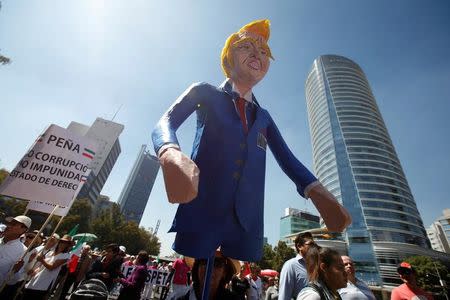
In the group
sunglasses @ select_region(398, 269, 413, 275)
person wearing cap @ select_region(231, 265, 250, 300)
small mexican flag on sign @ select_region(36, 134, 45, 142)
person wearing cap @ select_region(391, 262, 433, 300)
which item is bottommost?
person wearing cap @ select_region(231, 265, 250, 300)

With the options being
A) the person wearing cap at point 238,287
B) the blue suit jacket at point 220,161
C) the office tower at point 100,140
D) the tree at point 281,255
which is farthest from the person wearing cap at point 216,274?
the office tower at point 100,140

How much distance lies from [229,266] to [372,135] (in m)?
81.8

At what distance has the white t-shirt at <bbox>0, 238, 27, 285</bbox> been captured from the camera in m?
3.54

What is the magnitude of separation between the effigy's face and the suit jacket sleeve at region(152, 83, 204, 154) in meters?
0.35

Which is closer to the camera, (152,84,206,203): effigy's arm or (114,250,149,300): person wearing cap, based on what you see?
(152,84,206,203): effigy's arm

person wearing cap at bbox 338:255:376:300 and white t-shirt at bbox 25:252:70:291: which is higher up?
person wearing cap at bbox 338:255:376:300

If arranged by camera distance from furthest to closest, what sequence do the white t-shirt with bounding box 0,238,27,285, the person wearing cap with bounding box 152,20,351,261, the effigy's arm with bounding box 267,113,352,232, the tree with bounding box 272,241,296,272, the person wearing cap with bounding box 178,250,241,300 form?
the tree with bounding box 272,241,296,272 → the white t-shirt with bounding box 0,238,27,285 → the effigy's arm with bounding box 267,113,352,232 → the person wearing cap with bounding box 178,250,241,300 → the person wearing cap with bounding box 152,20,351,261

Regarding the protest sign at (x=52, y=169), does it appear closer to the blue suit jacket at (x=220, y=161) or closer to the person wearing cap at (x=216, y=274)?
the person wearing cap at (x=216, y=274)

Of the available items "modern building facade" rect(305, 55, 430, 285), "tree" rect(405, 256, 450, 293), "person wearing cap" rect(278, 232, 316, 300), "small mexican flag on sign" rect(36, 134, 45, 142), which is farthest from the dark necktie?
"modern building facade" rect(305, 55, 430, 285)

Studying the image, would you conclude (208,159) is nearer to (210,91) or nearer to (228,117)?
(228,117)

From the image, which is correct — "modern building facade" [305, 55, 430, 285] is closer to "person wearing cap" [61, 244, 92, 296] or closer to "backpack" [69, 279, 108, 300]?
"person wearing cap" [61, 244, 92, 296]

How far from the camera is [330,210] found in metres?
1.38

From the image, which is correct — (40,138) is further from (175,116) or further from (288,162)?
(288,162)

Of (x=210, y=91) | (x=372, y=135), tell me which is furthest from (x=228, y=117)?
(x=372, y=135)
